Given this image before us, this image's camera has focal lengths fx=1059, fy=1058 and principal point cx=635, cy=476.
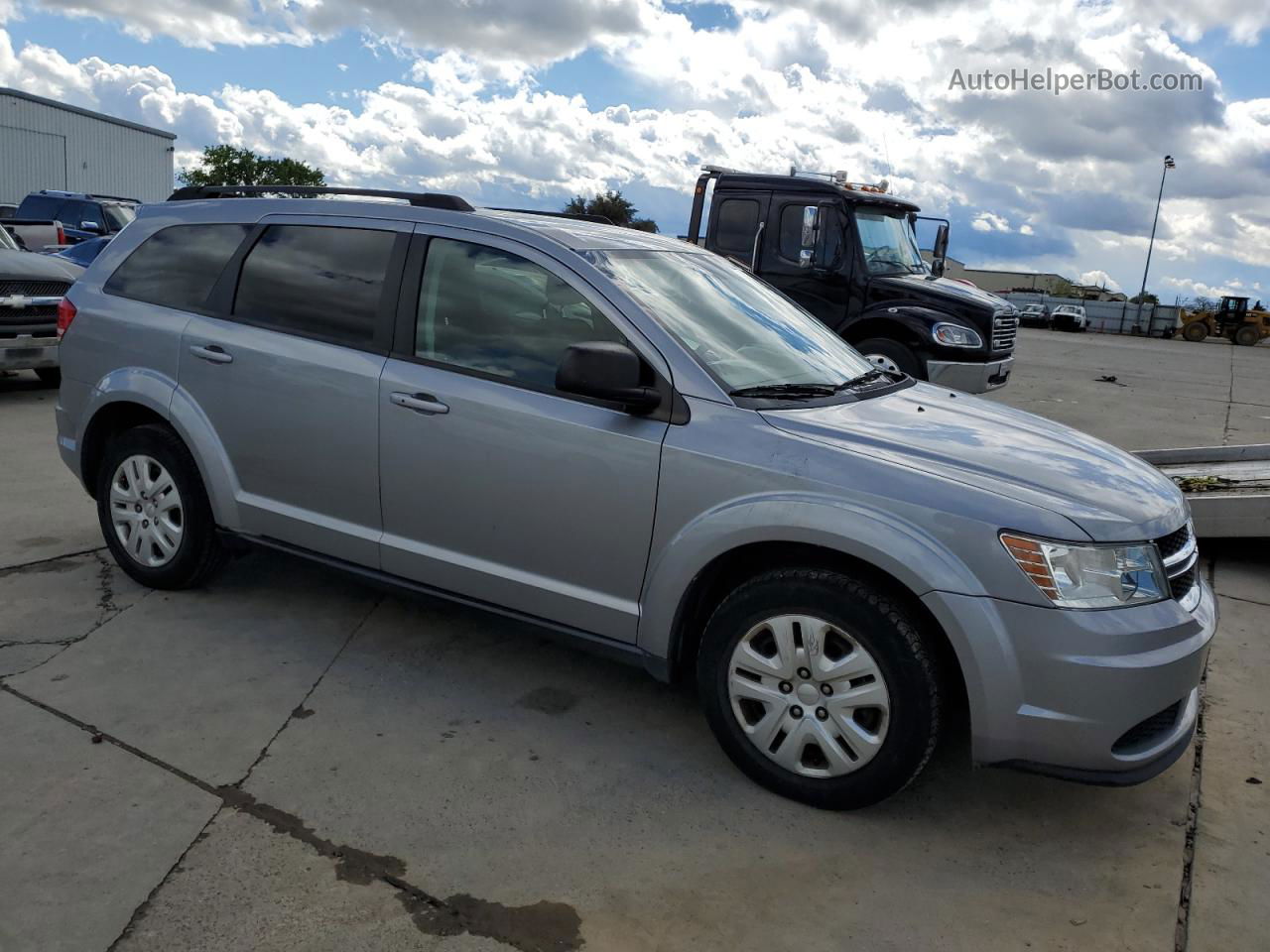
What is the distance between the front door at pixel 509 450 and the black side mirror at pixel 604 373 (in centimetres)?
11

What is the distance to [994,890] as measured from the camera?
A: 9.62 ft

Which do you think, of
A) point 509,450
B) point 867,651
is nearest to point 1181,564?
point 867,651

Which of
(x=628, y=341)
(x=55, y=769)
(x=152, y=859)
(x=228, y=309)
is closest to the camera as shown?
(x=152, y=859)

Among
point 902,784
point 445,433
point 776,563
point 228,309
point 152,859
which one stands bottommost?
point 152,859

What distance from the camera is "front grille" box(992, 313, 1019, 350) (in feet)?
34.5

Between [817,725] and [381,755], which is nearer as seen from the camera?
[817,725]

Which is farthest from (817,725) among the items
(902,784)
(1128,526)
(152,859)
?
(152,859)

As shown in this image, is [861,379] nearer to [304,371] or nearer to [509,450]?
[509,450]

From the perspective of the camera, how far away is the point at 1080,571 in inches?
115

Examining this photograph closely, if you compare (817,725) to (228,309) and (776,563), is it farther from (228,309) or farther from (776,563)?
(228,309)

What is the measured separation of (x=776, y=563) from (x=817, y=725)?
51cm

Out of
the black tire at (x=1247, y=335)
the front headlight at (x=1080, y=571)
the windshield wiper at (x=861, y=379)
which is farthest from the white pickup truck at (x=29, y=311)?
the black tire at (x=1247, y=335)

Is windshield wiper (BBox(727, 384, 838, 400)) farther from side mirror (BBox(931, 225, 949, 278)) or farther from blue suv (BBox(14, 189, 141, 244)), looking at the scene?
blue suv (BBox(14, 189, 141, 244))

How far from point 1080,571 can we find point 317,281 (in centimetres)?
299
